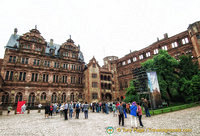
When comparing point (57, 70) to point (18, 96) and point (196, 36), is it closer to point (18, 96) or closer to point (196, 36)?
point (18, 96)

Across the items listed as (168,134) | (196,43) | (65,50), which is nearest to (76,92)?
(65,50)

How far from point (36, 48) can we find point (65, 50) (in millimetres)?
8373

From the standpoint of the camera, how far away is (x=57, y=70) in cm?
3297

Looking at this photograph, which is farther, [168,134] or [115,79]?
[115,79]

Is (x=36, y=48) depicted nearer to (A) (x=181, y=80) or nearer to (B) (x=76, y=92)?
(B) (x=76, y=92)

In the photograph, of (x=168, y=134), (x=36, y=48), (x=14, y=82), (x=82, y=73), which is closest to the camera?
(x=168, y=134)

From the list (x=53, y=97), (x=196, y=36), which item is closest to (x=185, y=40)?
(x=196, y=36)

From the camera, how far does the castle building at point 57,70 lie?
26766 millimetres

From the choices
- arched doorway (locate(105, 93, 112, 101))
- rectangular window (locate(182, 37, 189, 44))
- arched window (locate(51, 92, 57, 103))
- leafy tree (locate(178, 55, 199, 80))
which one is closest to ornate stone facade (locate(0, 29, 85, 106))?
arched window (locate(51, 92, 57, 103))

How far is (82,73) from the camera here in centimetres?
3756

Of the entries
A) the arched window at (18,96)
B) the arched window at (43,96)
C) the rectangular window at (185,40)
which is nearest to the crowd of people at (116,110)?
the arched window at (43,96)

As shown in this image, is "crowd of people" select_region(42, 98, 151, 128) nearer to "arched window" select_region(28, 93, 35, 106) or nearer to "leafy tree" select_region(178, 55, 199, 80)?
"arched window" select_region(28, 93, 35, 106)

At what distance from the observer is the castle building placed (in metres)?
26.8

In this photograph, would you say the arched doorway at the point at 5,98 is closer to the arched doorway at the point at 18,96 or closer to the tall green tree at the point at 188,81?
the arched doorway at the point at 18,96
